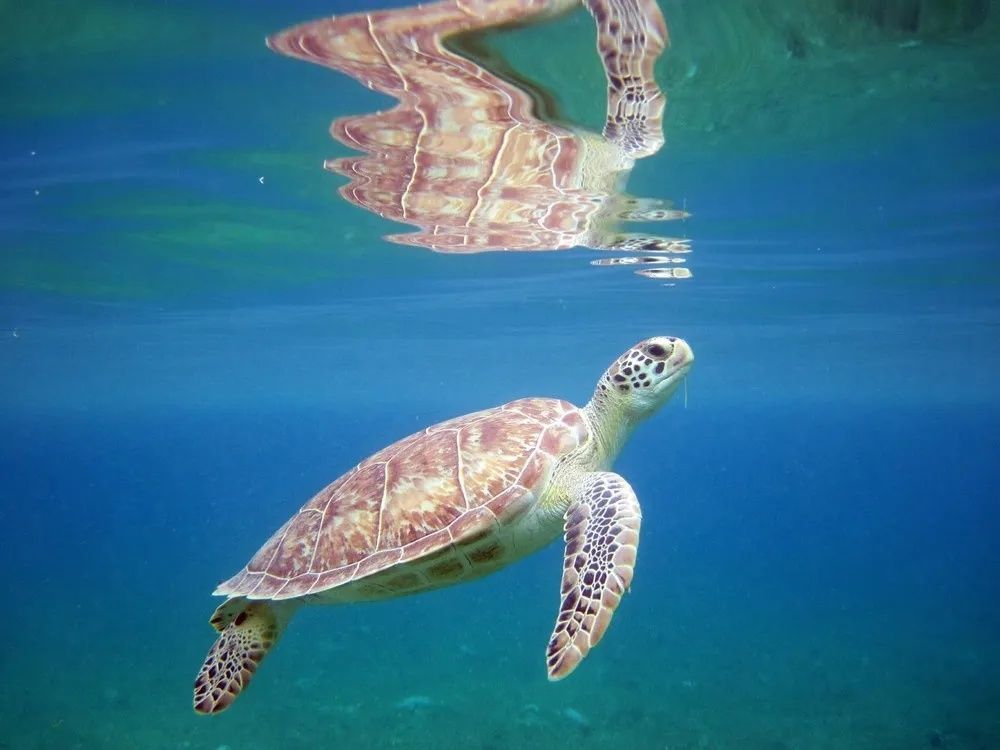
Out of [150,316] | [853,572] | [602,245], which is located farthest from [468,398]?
[602,245]

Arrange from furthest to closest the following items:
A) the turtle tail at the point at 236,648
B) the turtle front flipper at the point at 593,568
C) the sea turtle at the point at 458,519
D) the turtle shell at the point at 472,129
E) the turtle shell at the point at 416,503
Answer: the turtle tail at the point at 236,648 → the turtle shell at the point at 472,129 → the turtle shell at the point at 416,503 → the sea turtle at the point at 458,519 → the turtle front flipper at the point at 593,568

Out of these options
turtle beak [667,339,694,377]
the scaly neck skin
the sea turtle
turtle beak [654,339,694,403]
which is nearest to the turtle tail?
the sea turtle

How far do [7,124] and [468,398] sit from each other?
188 ft

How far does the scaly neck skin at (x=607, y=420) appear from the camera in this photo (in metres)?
6.64

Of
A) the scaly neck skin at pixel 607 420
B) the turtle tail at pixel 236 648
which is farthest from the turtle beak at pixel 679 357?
the turtle tail at pixel 236 648

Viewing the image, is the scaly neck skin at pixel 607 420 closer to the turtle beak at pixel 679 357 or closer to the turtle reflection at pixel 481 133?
the turtle beak at pixel 679 357

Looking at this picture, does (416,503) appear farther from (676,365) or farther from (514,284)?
(514,284)

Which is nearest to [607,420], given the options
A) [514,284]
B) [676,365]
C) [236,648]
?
[676,365]

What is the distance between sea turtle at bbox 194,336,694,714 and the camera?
525cm

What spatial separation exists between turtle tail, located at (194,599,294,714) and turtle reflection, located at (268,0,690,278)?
4.84 meters

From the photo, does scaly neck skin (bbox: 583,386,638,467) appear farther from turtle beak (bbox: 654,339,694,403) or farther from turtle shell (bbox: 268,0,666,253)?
turtle shell (bbox: 268,0,666,253)

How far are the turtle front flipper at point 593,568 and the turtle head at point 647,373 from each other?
47.2 inches

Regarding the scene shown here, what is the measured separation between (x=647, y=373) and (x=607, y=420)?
62 centimetres

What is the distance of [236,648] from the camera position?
6.03 metres
